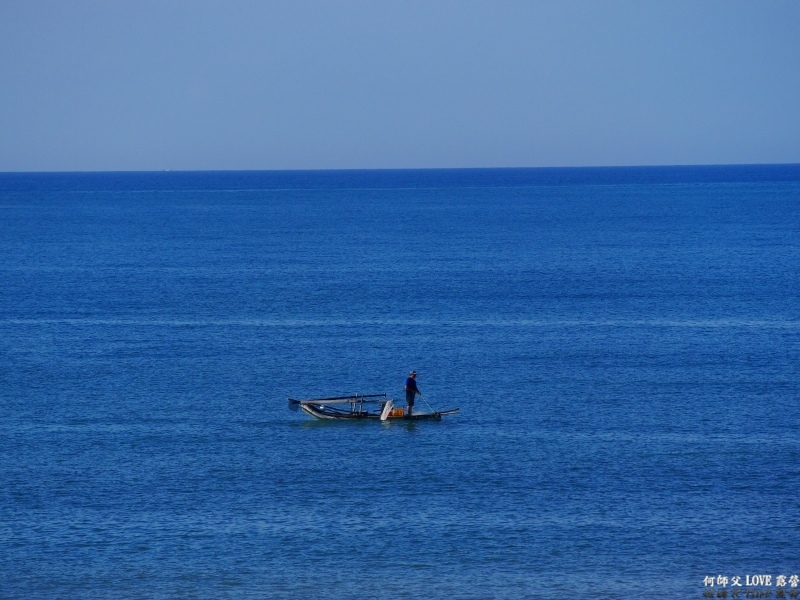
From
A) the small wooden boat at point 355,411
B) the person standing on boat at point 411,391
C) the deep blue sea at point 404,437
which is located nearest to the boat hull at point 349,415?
the small wooden boat at point 355,411

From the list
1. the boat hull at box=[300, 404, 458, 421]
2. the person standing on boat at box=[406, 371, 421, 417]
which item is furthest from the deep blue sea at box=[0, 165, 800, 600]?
the person standing on boat at box=[406, 371, 421, 417]

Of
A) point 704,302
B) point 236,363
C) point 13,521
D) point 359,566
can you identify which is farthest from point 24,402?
point 704,302

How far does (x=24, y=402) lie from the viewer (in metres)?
52.6

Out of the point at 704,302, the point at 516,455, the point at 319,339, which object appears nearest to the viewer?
the point at 516,455

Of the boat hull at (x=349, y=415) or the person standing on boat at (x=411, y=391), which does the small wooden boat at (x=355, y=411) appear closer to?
the boat hull at (x=349, y=415)

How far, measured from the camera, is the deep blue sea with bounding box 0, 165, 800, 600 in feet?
108

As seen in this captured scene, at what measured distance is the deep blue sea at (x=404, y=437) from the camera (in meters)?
32.8

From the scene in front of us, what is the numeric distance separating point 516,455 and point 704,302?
42.4 m

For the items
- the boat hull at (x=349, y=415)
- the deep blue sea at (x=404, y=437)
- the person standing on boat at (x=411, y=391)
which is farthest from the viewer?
the person standing on boat at (x=411, y=391)

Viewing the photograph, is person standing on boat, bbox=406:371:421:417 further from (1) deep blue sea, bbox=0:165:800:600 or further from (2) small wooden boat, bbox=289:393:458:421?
(1) deep blue sea, bbox=0:165:800:600

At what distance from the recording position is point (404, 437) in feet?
154

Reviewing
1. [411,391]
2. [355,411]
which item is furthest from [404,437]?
[355,411]

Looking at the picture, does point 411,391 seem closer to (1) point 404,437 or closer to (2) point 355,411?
(2) point 355,411

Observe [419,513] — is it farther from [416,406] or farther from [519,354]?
[519,354]
